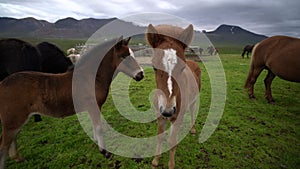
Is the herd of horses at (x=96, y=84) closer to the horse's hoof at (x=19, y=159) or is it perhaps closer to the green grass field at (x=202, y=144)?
the horse's hoof at (x=19, y=159)

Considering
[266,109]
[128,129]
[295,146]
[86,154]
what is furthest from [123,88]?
[295,146]

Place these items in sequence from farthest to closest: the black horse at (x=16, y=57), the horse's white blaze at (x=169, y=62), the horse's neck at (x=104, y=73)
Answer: the black horse at (x=16, y=57)
the horse's neck at (x=104, y=73)
the horse's white blaze at (x=169, y=62)

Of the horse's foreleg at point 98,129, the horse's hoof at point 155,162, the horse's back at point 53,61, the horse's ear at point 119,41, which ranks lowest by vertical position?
the horse's hoof at point 155,162

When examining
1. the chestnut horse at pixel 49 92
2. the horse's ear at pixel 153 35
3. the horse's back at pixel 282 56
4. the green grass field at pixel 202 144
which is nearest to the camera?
the horse's ear at pixel 153 35

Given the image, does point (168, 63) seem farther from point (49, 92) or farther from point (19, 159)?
point (19, 159)

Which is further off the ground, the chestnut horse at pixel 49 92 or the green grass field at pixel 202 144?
the chestnut horse at pixel 49 92

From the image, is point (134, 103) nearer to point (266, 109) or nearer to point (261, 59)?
point (266, 109)

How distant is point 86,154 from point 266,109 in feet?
19.6

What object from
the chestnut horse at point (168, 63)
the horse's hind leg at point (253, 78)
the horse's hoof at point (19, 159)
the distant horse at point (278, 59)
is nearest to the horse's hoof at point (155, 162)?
the chestnut horse at point (168, 63)

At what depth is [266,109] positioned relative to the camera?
19.5 feet

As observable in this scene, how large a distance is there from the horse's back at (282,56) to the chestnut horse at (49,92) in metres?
5.24

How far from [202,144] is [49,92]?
3365 mm

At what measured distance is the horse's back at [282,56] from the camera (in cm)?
564

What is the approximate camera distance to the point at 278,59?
589 cm
